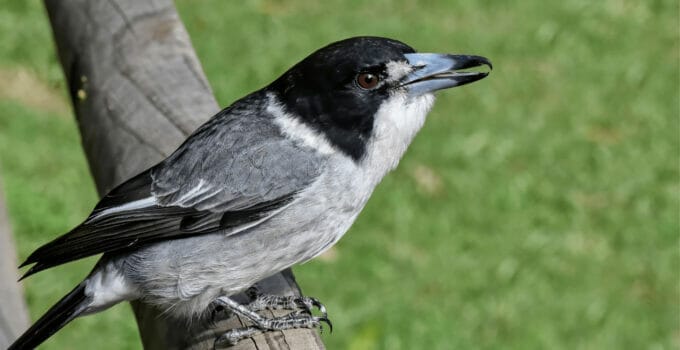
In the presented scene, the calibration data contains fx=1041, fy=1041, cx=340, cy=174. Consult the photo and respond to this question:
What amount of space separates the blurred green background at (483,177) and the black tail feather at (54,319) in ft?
7.76

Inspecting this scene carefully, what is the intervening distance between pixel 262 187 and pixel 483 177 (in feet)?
13.1

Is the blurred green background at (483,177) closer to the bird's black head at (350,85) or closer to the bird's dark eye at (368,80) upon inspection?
the bird's black head at (350,85)

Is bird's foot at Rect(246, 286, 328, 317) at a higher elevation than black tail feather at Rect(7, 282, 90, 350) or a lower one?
lower

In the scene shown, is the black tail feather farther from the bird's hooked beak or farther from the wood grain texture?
the bird's hooked beak

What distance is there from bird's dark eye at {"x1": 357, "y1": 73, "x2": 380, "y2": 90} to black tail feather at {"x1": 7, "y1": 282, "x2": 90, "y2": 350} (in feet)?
3.24

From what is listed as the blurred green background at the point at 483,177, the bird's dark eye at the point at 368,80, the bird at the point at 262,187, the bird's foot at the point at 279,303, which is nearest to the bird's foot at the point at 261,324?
the bird's foot at the point at 279,303

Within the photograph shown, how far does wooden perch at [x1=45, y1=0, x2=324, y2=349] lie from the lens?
317cm

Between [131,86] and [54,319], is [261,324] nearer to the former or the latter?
[54,319]

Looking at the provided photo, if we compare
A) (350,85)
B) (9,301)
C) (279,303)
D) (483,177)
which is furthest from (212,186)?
(483,177)

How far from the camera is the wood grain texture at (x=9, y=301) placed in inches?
118

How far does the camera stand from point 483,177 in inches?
271

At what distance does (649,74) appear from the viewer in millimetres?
8102

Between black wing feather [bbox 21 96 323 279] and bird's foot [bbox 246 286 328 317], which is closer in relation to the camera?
bird's foot [bbox 246 286 328 317]

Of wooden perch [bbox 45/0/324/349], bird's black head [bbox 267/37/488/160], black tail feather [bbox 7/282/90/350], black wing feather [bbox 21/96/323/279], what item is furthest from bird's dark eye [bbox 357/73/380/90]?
black tail feather [bbox 7/282/90/350]
